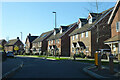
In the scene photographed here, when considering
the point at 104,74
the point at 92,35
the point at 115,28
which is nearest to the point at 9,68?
the point at 104,74

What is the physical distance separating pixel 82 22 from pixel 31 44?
44.4 meters

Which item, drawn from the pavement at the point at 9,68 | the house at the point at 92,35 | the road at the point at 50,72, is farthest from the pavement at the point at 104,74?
the house at the point at 92,35

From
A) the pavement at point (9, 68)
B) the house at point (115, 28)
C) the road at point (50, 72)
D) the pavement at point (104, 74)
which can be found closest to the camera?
the pavement at point (104, 74)

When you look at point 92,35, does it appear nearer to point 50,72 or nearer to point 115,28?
point 115,28

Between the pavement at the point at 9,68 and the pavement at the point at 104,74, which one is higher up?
the pavement at the point at 104,74

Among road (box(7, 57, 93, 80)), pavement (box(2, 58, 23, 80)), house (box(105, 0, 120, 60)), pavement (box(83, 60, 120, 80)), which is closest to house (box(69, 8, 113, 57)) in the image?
house (box(105, 0, 120, 60))

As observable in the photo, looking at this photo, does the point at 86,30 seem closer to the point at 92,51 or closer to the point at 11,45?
the point at 92,51

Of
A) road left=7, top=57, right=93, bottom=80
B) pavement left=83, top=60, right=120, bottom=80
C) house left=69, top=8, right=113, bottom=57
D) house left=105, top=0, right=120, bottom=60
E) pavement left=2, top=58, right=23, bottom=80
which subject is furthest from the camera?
house left=69, top=8, right=113, bottom=57

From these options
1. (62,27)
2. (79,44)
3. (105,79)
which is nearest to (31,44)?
(62,27)

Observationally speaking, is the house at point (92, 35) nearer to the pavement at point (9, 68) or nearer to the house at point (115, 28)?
the house at point (115, 28)

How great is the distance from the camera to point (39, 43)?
238 ft

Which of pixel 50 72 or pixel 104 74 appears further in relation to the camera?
pixel 50 72

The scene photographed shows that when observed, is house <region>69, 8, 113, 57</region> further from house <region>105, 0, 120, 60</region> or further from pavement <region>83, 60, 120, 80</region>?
pavement <region>83, 60, 120, 80</region>

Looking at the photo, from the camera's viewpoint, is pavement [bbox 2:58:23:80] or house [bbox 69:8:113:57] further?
house [bbox 69:8:113:57]
